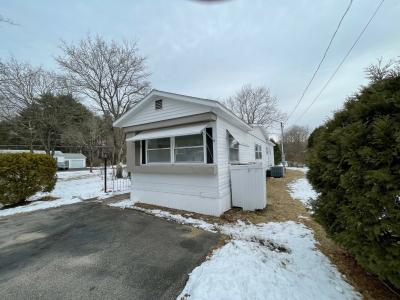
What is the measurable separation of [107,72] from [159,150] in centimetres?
1220

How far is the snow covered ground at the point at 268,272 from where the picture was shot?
2.37m

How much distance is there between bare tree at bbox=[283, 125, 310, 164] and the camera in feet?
100

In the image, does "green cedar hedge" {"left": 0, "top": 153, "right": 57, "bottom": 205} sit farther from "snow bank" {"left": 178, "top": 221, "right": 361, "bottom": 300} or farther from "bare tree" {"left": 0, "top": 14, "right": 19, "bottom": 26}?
"snow bank" {"left": 178, "top": 221, "right": 361, "bottom": 300}

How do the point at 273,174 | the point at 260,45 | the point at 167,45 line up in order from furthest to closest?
1. the point at 273,174
2. the point at 167,45
3. the point at 260,45

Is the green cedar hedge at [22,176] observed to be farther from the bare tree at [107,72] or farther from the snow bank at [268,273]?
the snow bank at [268,273]

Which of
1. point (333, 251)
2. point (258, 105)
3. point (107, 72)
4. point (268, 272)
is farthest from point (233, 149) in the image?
point (258, 105)

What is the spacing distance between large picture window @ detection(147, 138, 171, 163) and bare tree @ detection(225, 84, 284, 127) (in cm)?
2254

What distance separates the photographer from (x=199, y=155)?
5996 millimetres

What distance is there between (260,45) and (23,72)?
16.7 meters

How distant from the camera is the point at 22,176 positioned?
294 inches

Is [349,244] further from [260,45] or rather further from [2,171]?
[2,171]

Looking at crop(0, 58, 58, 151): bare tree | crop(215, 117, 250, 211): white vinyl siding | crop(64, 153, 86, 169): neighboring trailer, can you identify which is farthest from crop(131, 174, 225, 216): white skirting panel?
crop(64, 153, 86, 169): neighboring trailer

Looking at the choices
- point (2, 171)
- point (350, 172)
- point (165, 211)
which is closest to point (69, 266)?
point (165, 211)

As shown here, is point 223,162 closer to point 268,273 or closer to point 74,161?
point 268,273
